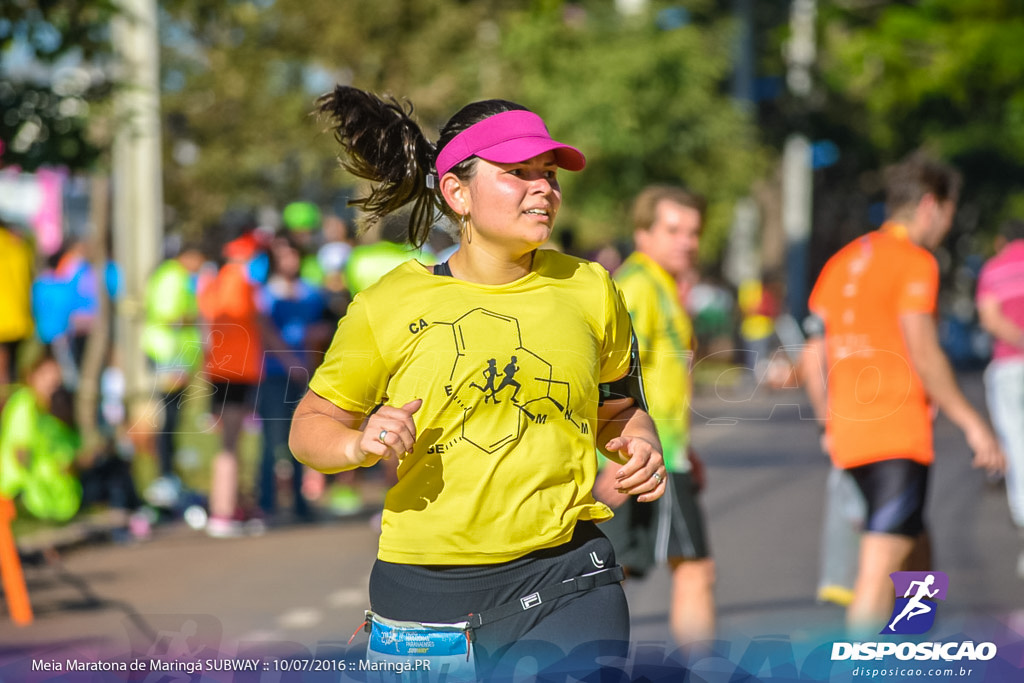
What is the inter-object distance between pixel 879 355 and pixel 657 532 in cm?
100

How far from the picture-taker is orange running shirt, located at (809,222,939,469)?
5.56 meters

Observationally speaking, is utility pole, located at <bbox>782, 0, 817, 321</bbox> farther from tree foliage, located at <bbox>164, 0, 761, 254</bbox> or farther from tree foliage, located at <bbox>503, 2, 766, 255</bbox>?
tree foliage, located at <bbox>164, 0, 761, 254</bbox>

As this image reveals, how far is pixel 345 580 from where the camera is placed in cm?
846

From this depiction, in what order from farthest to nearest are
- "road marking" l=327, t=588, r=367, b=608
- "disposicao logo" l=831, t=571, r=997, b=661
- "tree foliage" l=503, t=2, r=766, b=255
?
"tree foliage" l=503, t=2, r=766, b=255, "road marking" l=327, t=588, r=367, b=608, "disposicao logo" l=831, t=571, r=997, b=661

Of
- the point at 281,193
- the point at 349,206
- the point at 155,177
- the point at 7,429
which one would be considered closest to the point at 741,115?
the point at 281,193

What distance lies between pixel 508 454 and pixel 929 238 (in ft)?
10.6

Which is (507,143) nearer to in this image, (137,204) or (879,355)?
(879,355)

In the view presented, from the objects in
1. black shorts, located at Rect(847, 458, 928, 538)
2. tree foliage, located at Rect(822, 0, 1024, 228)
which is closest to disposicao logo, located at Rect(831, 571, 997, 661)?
black shorts, located at Rect(847, 458, 928, 538)

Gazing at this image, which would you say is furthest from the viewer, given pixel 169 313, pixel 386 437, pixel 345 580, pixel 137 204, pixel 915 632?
pixel 137 204

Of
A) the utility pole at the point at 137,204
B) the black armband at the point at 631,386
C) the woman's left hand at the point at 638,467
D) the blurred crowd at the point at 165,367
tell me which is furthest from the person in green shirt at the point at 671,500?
the utility pole at the point at 137,204

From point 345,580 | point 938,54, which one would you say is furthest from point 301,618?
point 938,54

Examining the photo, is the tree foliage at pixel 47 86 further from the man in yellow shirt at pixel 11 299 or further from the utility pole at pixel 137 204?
the utility pole at pixel 137 204

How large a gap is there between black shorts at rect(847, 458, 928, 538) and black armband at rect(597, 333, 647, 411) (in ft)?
7.73

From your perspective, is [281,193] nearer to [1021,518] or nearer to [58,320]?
[58,320]
